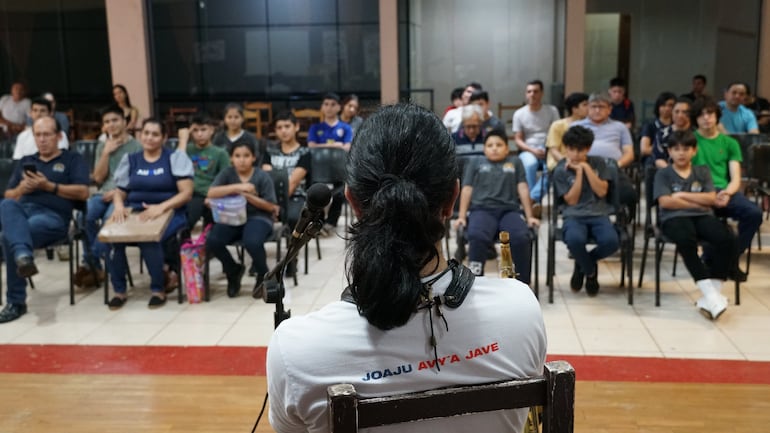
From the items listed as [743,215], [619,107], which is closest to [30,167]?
[743,215]

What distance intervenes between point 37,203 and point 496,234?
3003mm

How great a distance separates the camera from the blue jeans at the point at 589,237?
15.2 feet

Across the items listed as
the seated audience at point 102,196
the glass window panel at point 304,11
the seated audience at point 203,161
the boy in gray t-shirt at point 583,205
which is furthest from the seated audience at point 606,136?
the glass window panel at point 304,11

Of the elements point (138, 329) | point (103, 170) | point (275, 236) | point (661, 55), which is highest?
point (661, 55)

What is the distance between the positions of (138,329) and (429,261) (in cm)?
343

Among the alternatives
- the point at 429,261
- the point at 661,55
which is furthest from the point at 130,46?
the point at 429,261

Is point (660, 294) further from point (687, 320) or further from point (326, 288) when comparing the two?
point (326, 288)

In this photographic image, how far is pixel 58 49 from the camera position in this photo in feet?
40.5

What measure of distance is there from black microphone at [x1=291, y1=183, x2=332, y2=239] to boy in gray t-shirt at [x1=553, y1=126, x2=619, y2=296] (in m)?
3.32

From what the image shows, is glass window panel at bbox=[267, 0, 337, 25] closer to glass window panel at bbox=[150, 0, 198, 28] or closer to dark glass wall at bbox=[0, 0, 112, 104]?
glass window panel at bbox=[150, 0, 198, 28]

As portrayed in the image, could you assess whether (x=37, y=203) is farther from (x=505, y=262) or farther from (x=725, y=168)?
(x=725, y=168)

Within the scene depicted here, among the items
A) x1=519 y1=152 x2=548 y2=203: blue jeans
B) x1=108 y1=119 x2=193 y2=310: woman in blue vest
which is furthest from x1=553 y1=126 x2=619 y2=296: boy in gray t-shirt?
x1=108 y1=119 x2=193 y2=310: woman in blue vest

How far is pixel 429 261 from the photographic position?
134 centimetres

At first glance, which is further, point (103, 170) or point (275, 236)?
point (103, 170)
